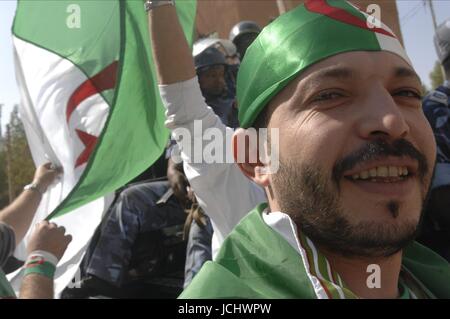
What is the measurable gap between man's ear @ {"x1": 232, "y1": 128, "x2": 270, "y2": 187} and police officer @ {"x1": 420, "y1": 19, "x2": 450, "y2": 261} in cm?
90

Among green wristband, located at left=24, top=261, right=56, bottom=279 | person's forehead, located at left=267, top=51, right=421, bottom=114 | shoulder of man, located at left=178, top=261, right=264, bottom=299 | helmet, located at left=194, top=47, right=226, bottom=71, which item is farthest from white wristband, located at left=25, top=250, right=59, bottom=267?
helmet, located at left=194, top=47, right=226, bottom=71

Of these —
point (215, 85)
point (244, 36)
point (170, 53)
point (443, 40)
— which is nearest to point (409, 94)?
point (170, 53)

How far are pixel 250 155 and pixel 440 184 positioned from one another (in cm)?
92

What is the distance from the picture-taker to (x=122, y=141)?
8.13 ft

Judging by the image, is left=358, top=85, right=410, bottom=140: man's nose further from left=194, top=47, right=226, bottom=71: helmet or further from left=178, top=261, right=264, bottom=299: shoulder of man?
left=194, top=47, right=226, bottom=71: helmet

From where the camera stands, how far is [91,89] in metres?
2.65

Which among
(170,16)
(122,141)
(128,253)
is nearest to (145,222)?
(128,253)

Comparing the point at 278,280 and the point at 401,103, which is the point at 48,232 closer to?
the point at 278,280

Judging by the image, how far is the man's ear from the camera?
1.29 metres

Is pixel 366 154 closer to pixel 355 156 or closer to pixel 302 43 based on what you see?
pixel 355 156

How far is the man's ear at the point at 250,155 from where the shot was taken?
129cm

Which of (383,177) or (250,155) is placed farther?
(250,155)

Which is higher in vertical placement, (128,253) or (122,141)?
(122,141)
